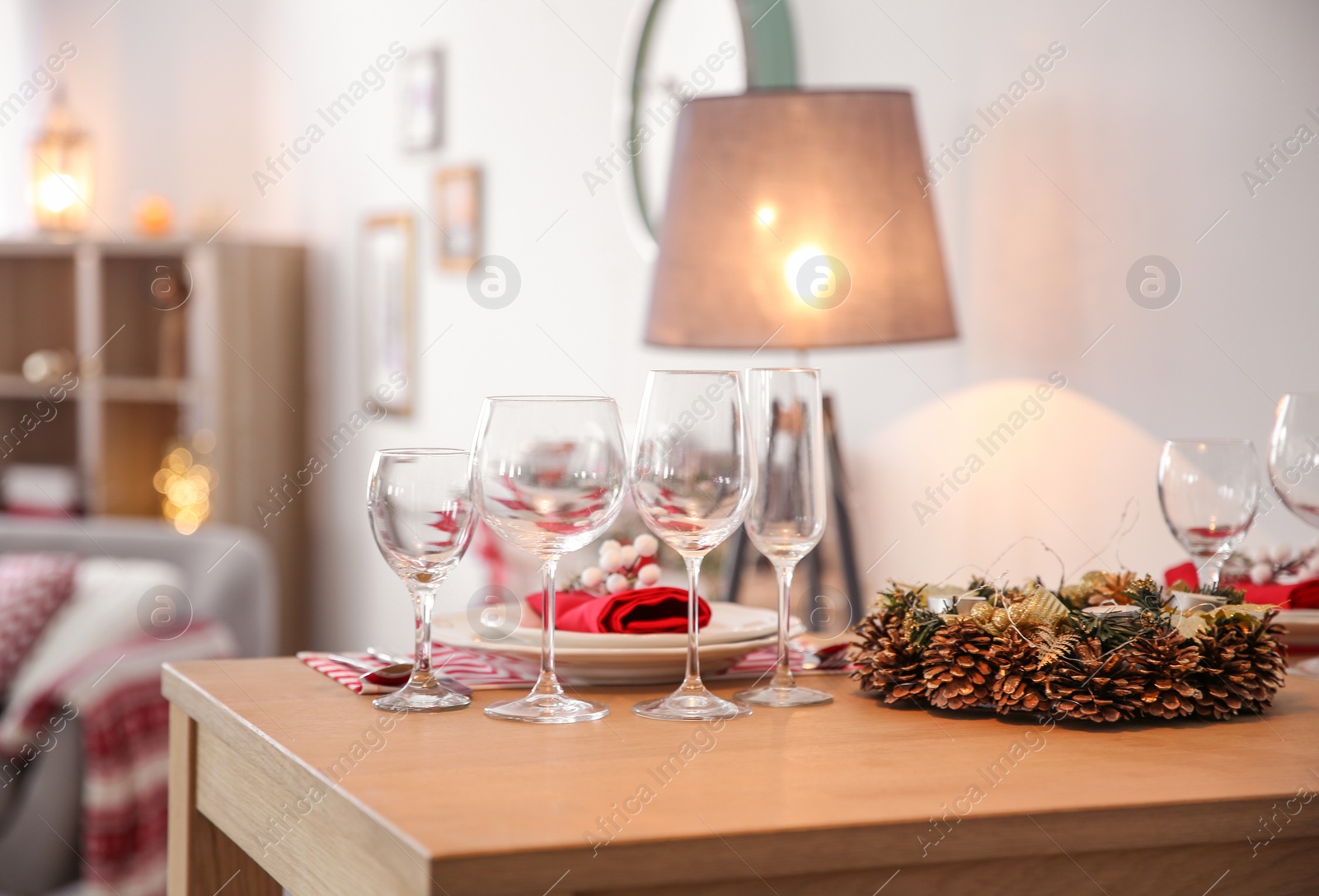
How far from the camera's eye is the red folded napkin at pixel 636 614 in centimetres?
102

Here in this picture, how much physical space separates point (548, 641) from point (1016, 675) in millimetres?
303

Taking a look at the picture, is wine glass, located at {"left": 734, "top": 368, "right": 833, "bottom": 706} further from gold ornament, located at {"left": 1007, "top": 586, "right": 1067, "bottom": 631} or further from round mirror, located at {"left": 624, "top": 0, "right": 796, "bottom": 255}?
round mirror, located at {"left": 624, "top": 0, "right": 796, "bottom": 255}

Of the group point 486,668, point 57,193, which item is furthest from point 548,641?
point 57,193

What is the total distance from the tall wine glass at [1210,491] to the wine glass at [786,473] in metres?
0.37

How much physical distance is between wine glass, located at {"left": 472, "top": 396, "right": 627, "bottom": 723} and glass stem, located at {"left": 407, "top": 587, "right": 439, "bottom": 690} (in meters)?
0.08

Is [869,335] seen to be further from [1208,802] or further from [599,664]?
[1208,802]

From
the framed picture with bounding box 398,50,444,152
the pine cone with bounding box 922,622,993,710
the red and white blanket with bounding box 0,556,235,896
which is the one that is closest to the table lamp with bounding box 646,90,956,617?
the pine cone with bounding box 922,622,993,710

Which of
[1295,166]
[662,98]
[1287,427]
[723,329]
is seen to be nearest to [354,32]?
[662,98]

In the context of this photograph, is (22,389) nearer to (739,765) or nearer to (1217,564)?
(1217,564)

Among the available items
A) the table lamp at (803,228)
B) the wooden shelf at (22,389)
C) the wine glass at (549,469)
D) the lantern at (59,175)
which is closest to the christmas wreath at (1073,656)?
the wine glass at (549,469)

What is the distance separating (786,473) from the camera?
3.06ft

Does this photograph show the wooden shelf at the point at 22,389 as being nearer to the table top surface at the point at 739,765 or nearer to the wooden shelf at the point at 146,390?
the wooden shelf at the point at 146,390

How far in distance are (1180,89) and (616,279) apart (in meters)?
1.39

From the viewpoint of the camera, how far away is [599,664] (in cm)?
98
